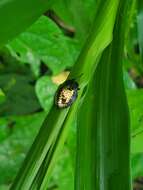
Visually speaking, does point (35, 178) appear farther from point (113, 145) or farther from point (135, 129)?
point (135, 129)

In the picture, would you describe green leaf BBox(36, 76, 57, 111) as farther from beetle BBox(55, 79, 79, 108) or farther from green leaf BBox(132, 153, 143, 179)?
beetle BBox(55, 79, 79, 108)

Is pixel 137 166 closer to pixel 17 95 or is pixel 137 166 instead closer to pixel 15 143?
pixel 15 143

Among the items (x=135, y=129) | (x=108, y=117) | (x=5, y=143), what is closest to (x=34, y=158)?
(x=108, y=117)

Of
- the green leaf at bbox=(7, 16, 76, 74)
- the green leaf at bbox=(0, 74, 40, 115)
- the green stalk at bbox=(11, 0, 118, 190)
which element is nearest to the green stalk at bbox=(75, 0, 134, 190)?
the green stalk at bbox=(11, 0, 118, 190)

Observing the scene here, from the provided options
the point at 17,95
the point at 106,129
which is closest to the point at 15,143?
the point at 106,129

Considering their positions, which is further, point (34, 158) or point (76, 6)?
point (76, 6)

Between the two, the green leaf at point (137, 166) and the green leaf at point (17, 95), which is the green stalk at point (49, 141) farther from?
the green leaf at point (17, 95)
